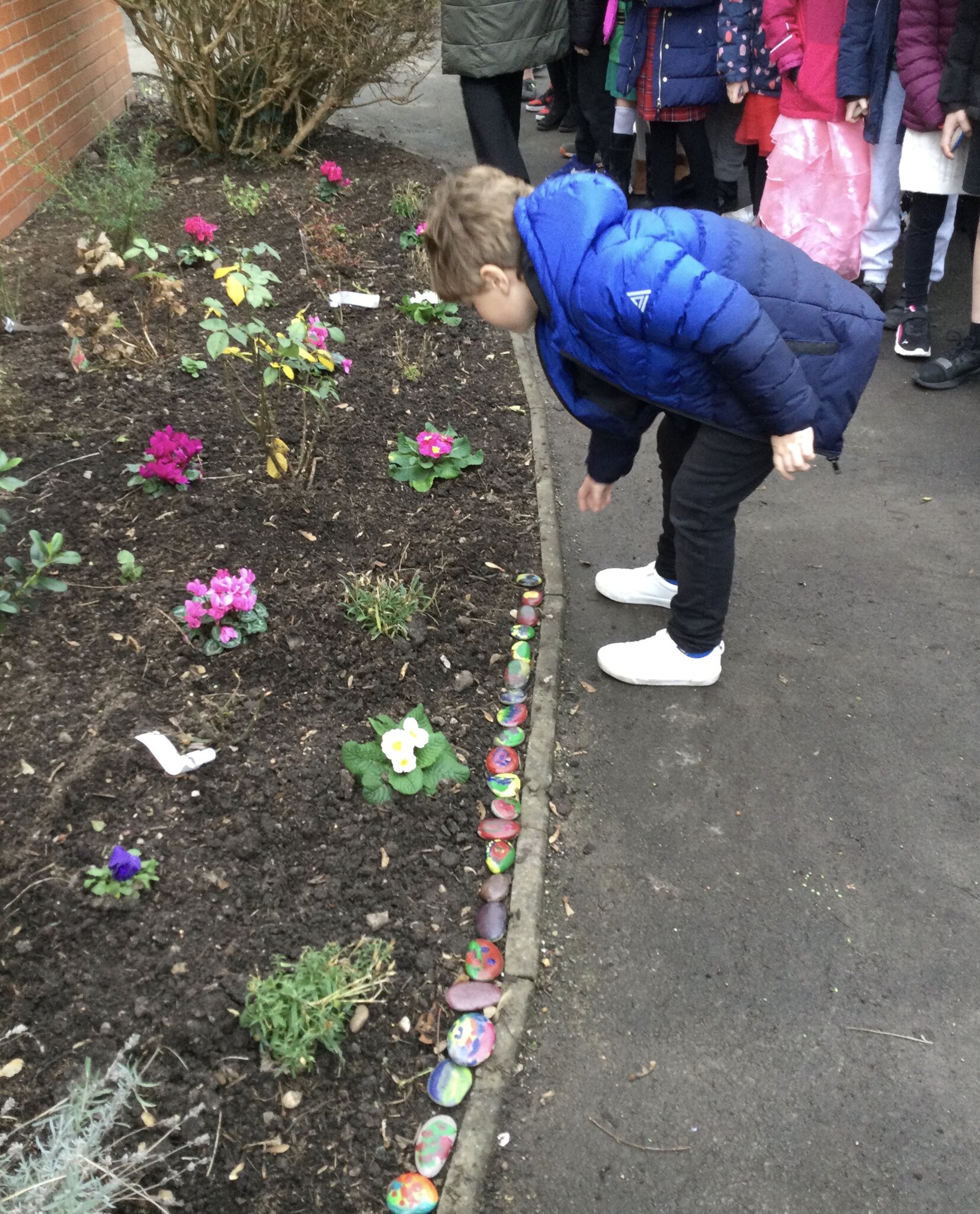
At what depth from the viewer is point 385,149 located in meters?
7.59

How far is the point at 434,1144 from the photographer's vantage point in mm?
1937

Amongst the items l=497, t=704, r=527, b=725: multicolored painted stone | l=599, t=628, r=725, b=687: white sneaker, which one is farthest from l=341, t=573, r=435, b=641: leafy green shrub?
l=599, t=628, r=725, b=687: white sneaker

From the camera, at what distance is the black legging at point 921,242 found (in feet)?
15.4

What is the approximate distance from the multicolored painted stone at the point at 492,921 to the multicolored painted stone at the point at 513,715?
0.63 metres

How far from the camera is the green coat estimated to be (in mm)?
5395

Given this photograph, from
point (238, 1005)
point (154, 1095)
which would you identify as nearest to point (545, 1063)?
point (238, 1005)

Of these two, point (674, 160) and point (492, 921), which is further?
point (674, 160)

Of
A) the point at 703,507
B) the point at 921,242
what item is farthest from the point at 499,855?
the point at 921,242

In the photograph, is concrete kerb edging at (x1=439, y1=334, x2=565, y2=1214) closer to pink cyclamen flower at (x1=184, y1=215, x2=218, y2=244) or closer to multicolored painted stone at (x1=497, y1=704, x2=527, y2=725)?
multicolored painted stone at (x1=497, y1=704, x2=527, y2=725)

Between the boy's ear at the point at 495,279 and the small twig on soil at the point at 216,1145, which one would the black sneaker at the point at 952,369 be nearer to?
the boy's ear at the point at 495,279

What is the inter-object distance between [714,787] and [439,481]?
5.61 feet

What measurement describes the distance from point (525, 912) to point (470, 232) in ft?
5.33

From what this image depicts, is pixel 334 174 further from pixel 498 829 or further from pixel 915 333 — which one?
pixel 498 829

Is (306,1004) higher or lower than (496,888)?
higher
